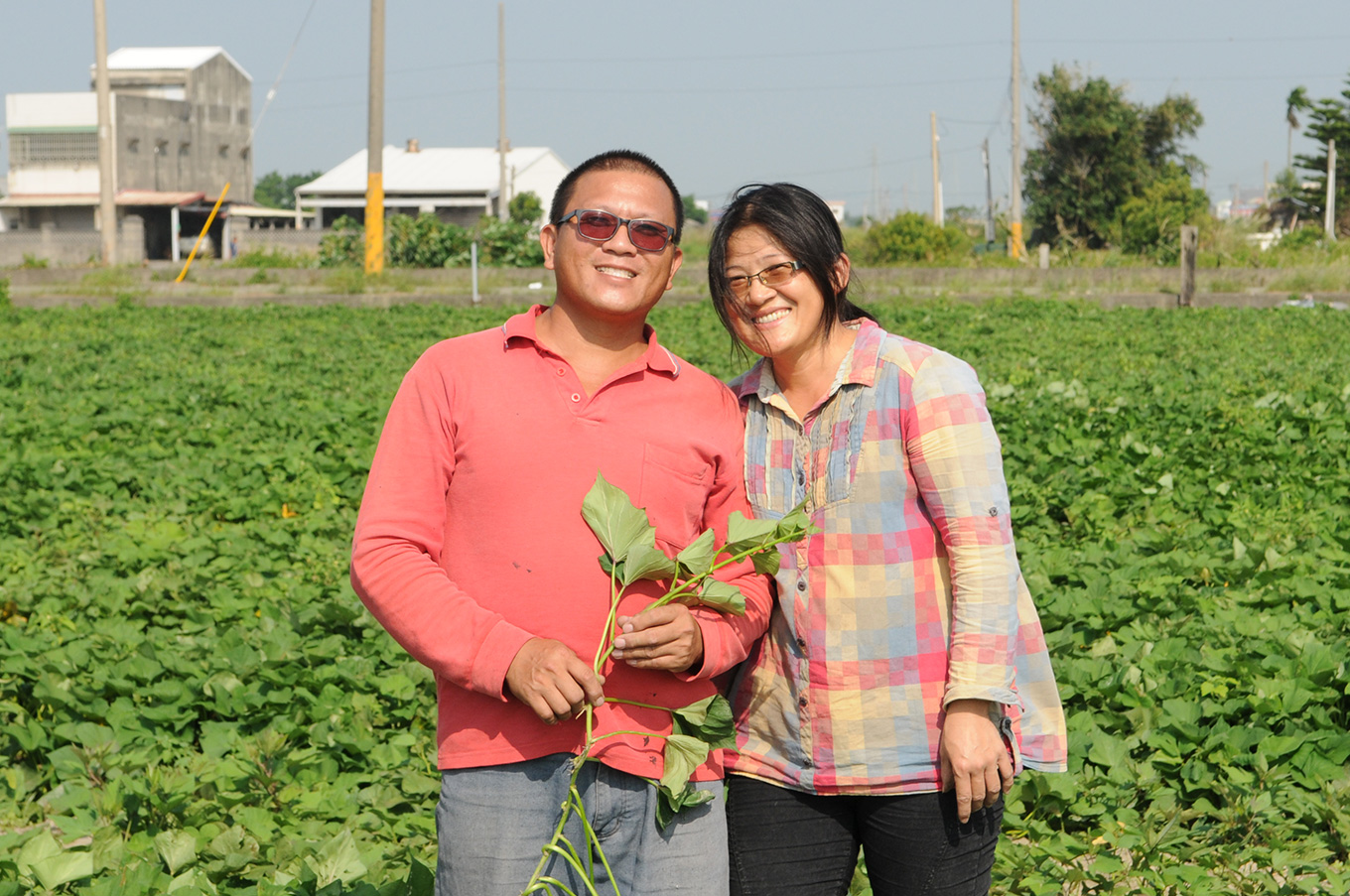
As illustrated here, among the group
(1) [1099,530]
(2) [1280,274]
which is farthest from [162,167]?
(1) [1099,530]

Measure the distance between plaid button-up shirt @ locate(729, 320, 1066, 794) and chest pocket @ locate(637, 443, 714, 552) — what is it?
0.16 meters

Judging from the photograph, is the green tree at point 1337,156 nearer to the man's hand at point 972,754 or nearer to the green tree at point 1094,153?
the green tree at point 1094,153

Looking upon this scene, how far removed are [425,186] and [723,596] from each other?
1967 inches

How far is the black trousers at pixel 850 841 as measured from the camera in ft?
6.88

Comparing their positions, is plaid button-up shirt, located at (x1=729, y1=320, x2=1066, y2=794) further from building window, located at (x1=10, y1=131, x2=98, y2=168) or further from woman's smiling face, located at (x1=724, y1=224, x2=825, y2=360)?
building window, located at (x1=10, y1=131, x2=98, y2=168)

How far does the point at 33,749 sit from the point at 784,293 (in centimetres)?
292

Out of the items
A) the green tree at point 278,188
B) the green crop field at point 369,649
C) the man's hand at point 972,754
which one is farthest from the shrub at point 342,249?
the green tree at point 278,188

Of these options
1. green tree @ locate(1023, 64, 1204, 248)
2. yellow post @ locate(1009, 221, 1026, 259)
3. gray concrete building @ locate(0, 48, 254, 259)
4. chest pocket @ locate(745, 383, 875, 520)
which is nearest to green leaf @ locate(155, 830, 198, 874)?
chest pocket @ locate(745, 383, 875, 520)

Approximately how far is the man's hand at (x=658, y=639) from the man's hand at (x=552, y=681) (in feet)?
0.24

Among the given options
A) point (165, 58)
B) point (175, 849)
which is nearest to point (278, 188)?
point (165, 58)

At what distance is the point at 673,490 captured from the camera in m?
2.07

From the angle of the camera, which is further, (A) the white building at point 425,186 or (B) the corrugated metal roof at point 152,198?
(A) the white building at point 425,186

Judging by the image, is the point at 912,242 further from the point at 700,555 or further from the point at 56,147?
the point at 56,147

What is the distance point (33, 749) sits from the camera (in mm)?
3840
